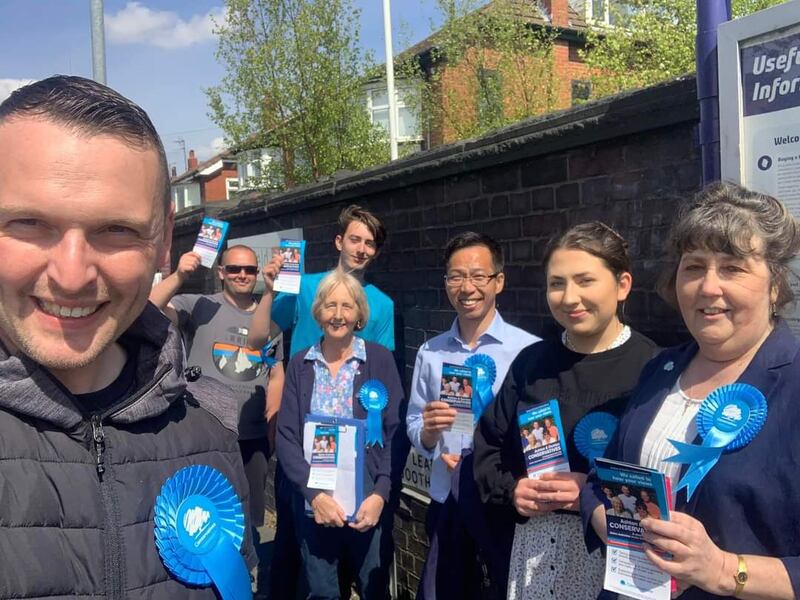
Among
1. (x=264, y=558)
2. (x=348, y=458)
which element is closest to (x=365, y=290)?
(x=348, y=458)

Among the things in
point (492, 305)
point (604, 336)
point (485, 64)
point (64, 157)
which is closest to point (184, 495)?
point (64, 157)

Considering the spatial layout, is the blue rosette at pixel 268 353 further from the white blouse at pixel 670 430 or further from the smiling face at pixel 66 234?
the smiling face at pixel 66 234

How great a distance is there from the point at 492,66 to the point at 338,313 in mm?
15721

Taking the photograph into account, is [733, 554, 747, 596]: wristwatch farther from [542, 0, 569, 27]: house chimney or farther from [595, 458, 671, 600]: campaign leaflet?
[542, 0, 569, 27]: house chimney

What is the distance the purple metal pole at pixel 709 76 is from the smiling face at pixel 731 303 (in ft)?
2.08

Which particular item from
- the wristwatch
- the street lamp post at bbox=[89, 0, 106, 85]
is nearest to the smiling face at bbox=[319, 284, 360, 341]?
the wristwatch

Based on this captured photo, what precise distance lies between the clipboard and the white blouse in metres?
1.80

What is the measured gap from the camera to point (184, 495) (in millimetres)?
1461

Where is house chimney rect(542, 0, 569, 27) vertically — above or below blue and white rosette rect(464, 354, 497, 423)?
above

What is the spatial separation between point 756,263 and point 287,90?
16.4 metres

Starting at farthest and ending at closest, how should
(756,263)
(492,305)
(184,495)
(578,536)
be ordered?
(492,305) < (578,536) < (756,263) < (184,495)

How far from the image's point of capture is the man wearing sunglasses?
444 centimetres

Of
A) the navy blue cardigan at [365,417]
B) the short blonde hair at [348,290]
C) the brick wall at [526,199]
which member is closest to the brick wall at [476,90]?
the brick wall at [526,199]

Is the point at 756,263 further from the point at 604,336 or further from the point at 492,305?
the point at 492,305
